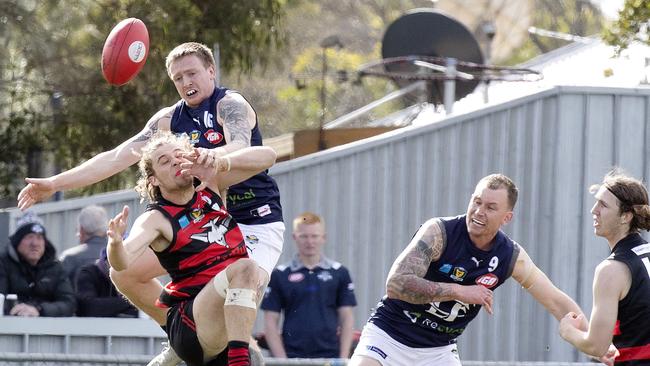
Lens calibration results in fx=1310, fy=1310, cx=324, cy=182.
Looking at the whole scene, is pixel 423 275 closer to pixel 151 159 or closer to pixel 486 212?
pixel 486 212

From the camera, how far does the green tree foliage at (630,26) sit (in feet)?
42.1

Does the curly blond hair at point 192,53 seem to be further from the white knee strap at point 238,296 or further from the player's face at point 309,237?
the player's face at point 309,237

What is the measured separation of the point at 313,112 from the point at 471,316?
24737mm

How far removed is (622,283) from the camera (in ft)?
23.9

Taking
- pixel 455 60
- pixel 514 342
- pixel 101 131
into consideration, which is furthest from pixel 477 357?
pixel 101 131

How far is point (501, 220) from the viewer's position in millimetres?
8227

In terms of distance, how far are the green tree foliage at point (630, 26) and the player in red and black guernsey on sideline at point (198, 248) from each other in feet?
20.5

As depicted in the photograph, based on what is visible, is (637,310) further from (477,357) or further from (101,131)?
(101,131)

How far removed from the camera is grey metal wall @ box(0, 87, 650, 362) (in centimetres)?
1242

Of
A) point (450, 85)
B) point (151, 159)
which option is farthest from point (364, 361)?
point (450, 85)

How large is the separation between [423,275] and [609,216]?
4.08 feet

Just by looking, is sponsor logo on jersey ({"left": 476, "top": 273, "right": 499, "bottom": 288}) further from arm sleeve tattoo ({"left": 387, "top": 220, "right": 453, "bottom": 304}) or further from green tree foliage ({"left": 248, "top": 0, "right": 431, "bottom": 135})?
green tree foliage ({"left": 248, "top": 0, "right": 431, "bottom": 135})

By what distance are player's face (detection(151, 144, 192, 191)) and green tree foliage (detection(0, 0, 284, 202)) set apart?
9.32m

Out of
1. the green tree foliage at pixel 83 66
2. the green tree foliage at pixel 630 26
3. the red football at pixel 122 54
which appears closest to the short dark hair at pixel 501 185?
the red football at pixel 122 54
